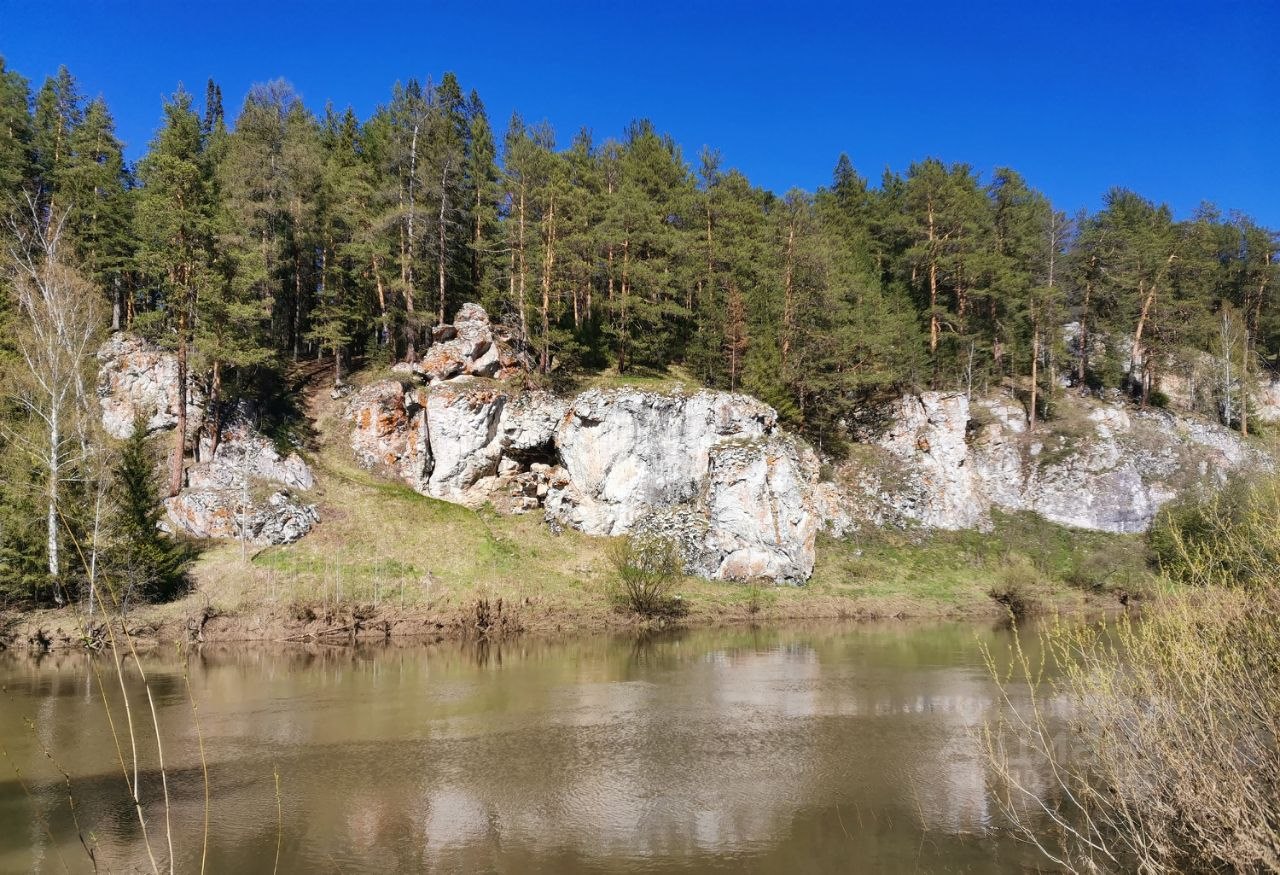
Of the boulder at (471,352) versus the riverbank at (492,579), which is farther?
the boulder at (471,352)

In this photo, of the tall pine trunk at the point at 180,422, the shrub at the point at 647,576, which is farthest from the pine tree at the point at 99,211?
the shrub at the point at 647,576

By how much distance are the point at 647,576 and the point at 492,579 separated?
727cm

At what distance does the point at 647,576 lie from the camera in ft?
112

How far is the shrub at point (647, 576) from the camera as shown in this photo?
34.1 m

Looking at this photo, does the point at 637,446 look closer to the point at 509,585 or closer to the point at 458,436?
the point at 458,436

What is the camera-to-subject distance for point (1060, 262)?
5038 centimetres

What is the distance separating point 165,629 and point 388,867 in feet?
71.8

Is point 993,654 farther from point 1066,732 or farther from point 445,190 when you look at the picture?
point 445,190

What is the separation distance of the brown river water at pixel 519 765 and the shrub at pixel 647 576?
23.0ft

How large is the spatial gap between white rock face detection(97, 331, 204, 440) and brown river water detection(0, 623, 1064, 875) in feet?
44.6

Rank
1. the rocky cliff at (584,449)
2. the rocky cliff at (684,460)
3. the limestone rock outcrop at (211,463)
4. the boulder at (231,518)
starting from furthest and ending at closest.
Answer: the rocky cliff at (584,449) < the rocky cliff at (684,460) < the limestone rock outcrop at (211,463) < the boulder at (231,518)

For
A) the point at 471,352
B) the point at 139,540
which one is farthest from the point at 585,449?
the point at 139,540

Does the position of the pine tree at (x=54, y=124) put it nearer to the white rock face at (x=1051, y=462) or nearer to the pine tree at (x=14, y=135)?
the pine tree at (x=14, y=135)

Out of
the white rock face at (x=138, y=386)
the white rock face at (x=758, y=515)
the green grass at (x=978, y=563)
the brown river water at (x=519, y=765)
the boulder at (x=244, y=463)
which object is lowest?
the brown river water at (x=519, y=765)
